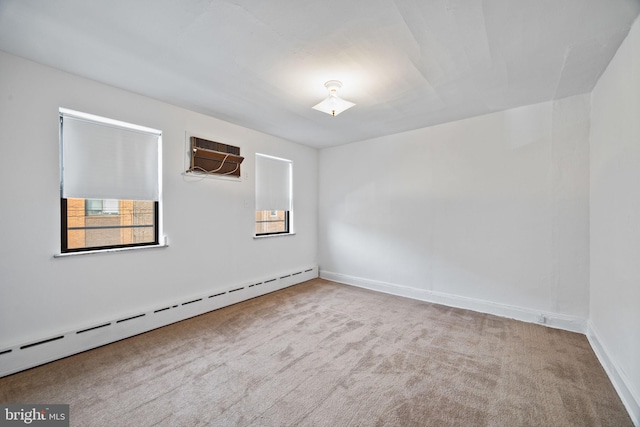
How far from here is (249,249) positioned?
417 centimetres

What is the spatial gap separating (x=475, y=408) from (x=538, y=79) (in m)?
3.00

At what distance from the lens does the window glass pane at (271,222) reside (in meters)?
4.53

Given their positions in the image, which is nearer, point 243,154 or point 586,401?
point 586,401

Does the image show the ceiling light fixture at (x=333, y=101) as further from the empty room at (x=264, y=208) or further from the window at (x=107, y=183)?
the window at (x=107, y=183)

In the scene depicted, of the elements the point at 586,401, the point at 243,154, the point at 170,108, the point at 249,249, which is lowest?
the point at 586,401

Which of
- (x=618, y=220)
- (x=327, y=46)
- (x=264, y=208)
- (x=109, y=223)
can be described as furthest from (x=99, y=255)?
(x=618, y=220)

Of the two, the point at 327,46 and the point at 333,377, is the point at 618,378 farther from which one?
the point at 327,46

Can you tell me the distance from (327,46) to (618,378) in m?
3.38

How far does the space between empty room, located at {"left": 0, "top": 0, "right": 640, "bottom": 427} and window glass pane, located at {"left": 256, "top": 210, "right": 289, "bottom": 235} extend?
0.15 meters

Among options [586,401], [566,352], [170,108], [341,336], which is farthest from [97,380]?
[566,352]

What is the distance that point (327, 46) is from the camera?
2.11 meters

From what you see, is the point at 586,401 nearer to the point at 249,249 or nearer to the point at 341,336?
the point at 341,336

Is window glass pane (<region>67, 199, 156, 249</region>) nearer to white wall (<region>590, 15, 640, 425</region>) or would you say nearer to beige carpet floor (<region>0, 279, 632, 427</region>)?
beige carpet floor (<region>0, 279, 632, 427</region>)

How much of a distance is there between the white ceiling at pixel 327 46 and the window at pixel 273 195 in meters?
1.38
